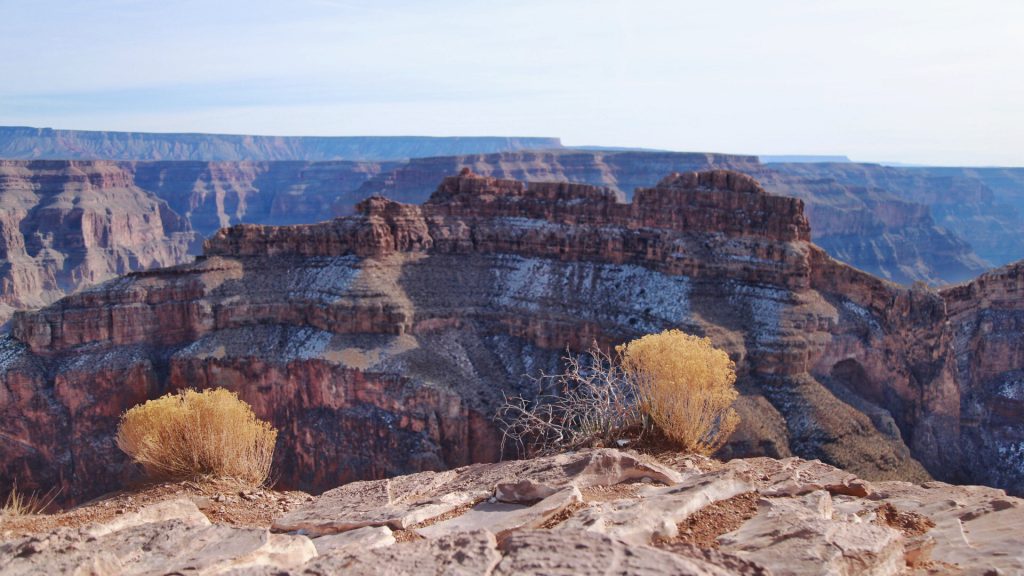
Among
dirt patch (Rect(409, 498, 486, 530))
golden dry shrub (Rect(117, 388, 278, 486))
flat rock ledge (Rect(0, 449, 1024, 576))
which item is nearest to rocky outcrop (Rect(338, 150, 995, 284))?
golden dry shrub (Rect(117, 388, 278, 486))

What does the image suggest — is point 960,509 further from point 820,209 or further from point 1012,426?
point 820,209

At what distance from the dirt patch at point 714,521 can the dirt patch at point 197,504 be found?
9.37 meters

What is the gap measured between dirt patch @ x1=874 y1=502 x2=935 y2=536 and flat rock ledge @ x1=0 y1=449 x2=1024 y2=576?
40 mm

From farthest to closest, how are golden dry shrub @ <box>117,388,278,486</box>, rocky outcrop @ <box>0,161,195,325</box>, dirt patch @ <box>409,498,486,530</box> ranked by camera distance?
rocky outcrop @ <box>0,161,195,325</box> → golden dry shrub @ <box>117,388,278,486</box> → dirt patch @ <box>409,498,486,530</box>

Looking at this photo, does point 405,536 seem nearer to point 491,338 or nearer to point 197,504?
point 197,504

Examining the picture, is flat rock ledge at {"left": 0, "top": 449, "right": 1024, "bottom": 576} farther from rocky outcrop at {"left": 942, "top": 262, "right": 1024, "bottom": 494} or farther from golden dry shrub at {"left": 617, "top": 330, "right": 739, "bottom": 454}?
rocky outcrop at {"left": 942, "top": 262, "right": 1024, "bottom": 494}

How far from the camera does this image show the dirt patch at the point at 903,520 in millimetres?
14656

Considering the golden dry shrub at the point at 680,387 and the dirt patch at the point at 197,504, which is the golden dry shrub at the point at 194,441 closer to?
the dirt patch at the point at 197,504

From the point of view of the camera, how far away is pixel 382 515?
15.6m

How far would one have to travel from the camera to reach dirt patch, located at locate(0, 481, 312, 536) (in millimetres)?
17220

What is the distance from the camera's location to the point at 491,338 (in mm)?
62719

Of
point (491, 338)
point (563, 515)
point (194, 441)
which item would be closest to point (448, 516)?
point (563, 515)

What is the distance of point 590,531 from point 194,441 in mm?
16385

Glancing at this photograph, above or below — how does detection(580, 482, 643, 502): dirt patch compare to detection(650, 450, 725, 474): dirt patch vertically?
above
